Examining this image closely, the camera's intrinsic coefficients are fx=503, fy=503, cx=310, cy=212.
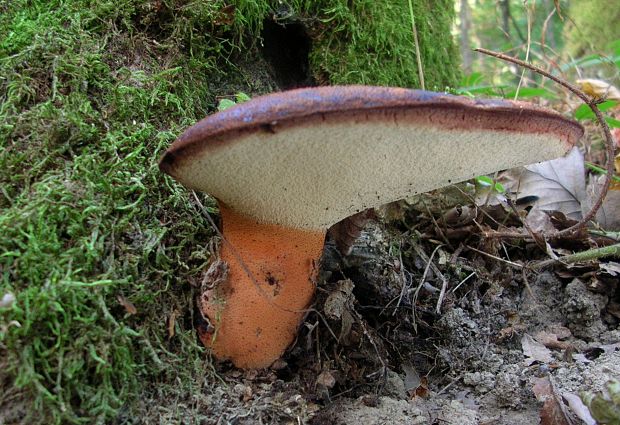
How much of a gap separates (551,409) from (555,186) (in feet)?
5.61

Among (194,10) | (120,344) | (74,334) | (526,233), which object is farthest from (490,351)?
(194,10)

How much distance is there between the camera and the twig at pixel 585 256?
2.33 meters

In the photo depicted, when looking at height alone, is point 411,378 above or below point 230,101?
below

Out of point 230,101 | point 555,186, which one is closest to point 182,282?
point 230,101

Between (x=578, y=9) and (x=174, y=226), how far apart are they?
8.87 meters

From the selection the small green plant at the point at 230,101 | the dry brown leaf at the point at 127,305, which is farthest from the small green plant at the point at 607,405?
the small green plant at the point at 230,101

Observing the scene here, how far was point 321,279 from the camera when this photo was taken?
2010 mm

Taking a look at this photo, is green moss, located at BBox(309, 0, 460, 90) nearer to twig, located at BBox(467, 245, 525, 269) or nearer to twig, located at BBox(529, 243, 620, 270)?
twig, located at BBox(467, 245, 525, 269)

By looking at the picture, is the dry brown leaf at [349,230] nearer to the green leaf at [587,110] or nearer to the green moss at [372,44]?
the green moss at [372,44]

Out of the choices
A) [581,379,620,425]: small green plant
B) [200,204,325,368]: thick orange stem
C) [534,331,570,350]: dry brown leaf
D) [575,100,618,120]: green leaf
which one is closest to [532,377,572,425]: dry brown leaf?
[581,379,620,425]: small green plant

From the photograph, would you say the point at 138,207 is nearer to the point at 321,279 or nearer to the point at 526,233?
the point at 321,279

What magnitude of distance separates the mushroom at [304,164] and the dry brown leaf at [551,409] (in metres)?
0.79

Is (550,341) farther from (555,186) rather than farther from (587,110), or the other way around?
(587,110)

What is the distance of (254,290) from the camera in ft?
5.62
